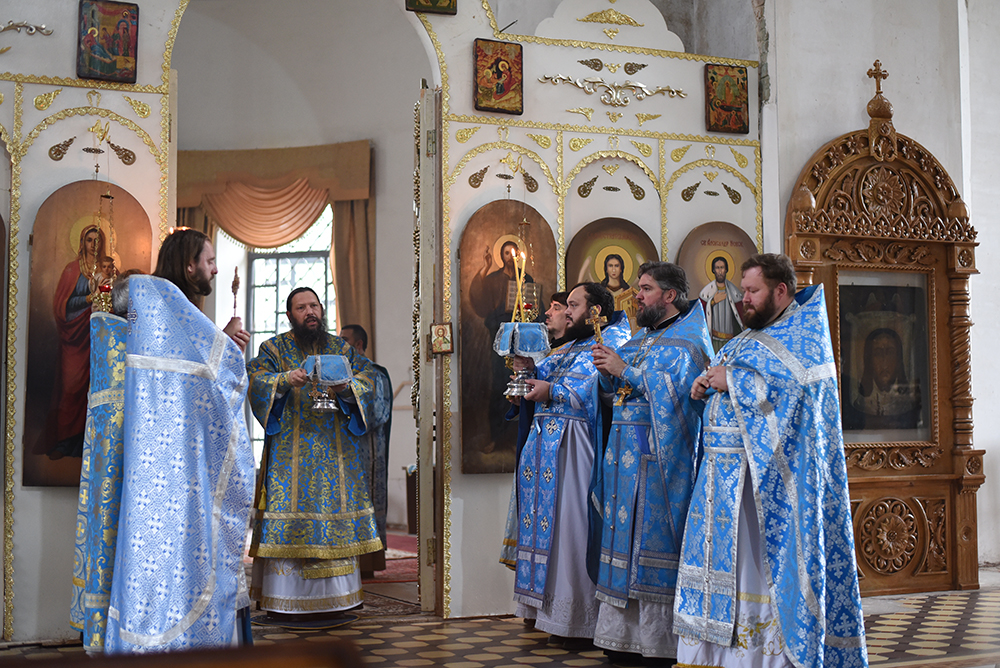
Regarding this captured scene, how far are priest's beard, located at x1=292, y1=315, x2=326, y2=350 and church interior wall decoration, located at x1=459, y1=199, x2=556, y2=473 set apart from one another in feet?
2.83

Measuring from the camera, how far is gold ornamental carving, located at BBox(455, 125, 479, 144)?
6227mm

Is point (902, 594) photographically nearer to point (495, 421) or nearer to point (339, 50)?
point (495, 421)

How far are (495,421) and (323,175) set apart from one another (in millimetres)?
5176

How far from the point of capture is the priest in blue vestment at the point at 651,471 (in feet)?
15.3

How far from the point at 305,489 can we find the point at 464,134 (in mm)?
2393

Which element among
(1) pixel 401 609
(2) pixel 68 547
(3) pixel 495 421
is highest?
(3) pixel 495 421

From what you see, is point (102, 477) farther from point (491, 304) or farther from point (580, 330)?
point (491, 304)

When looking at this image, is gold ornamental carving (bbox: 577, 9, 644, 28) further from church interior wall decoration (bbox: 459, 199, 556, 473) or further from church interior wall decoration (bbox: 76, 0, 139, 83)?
church interior wall decoration (bbox: 76, 0, 139, 83)

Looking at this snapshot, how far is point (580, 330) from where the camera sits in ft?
17.9

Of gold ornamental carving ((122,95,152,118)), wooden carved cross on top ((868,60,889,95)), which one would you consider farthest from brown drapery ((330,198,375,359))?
wooden carved cross on top ((868,60,889,95))

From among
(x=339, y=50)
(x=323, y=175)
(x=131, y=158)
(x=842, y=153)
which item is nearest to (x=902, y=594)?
(x=842, y=153)

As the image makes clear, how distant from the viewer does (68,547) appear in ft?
17.7

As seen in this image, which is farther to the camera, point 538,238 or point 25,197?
point 538,238

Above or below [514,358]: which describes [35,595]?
below
